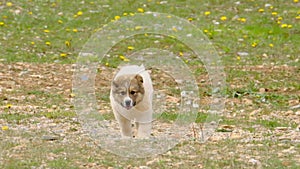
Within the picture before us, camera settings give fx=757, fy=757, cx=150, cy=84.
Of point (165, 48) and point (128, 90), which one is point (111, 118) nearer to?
point (128, 90)

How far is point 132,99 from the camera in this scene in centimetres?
909

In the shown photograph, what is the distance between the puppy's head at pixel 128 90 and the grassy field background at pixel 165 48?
0.66 meters

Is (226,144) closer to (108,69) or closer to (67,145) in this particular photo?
(67,145)

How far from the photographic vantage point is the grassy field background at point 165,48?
8.41 meters

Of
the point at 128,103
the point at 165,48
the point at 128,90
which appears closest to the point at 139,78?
the point at 128,90

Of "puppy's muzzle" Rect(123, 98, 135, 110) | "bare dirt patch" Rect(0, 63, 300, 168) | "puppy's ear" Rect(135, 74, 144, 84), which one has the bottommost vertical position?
"bare dirt patch" Rect(0, 63, 300, 168)

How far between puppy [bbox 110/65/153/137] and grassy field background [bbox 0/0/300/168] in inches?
21.4

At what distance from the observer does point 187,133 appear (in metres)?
9.92

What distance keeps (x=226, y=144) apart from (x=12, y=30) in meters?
9.75

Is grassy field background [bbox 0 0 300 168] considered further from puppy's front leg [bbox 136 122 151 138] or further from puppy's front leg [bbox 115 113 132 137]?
puppy's front leg [bbox 136 122 151 138]

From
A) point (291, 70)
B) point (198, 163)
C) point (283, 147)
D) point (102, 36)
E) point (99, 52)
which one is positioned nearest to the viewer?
point (198, 163)

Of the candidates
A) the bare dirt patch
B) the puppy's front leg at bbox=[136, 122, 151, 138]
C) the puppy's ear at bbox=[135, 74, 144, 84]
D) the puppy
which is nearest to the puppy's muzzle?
the puppy

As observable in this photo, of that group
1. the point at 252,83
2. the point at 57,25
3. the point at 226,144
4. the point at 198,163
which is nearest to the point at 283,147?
the point at 226,144

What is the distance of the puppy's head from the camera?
9.03 m
